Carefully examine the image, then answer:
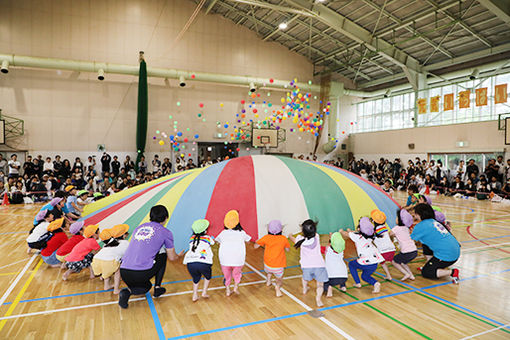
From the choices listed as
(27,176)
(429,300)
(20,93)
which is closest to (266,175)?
(429,300)

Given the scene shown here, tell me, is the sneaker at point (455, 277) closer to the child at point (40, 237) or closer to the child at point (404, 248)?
the child at point (404, 248)

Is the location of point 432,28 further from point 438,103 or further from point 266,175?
point 266,175

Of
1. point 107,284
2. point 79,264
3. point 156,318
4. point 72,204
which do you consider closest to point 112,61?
point 72,204

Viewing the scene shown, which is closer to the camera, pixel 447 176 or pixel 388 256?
pixel 388 256

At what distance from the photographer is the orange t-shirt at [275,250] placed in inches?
143

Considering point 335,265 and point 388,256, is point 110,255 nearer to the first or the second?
point 335,265

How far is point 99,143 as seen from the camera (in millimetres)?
14602

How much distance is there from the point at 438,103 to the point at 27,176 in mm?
18255

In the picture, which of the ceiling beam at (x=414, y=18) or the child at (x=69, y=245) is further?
the ceiling beam at (x=414, y=18)

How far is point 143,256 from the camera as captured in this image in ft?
10.6

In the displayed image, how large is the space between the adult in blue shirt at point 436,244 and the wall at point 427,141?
A: 11998mm

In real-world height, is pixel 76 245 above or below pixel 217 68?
below

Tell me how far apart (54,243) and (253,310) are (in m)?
3.08

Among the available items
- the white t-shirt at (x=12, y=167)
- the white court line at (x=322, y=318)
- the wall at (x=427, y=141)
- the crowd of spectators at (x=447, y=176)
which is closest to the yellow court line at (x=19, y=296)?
the white court line at (x=322, y=318)
